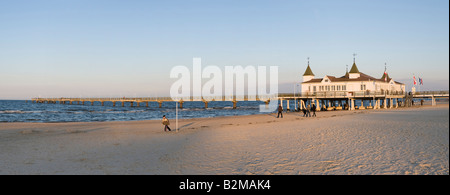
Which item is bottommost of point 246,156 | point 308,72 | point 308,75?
point 246,156

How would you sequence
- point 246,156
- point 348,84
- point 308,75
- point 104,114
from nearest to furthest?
point 246,156 < point 348,84 < point 104,114 < point 308,75

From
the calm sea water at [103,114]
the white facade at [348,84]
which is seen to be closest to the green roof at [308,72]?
the white facade at [348,84]

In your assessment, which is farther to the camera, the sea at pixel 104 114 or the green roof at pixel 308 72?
the green roof at pixel 308 72

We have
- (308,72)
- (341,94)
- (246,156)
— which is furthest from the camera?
(308,72)

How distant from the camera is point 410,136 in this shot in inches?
525

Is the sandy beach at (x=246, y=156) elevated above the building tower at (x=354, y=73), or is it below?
below

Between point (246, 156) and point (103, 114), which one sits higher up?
point (246, 156)

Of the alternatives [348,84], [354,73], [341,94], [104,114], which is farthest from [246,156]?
[354,73]

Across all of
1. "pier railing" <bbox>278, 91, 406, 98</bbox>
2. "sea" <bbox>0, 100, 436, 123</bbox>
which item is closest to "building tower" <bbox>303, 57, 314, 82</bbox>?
"pier railing" <bbox>278, 91, 406, 98</bbox>

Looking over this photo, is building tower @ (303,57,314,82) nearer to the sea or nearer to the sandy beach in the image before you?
the sea

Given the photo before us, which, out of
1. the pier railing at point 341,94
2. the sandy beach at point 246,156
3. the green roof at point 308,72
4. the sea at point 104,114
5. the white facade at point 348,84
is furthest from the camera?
the green roof at point 308,72

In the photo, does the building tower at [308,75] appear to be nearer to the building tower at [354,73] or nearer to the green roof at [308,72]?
the green roof at [308,72]

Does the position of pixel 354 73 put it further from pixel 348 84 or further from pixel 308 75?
pixel 308 75
